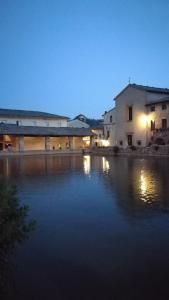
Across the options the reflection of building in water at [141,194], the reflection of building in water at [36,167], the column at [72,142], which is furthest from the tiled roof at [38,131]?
the reflection of building in water at [141,194]

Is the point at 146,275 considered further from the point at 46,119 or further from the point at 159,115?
the point at 46,119

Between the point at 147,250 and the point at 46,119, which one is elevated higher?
the point at 46,119

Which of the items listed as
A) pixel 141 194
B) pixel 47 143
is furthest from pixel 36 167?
pixel 47 143

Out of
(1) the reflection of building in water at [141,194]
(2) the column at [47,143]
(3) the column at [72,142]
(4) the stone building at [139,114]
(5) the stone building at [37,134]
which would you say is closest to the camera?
(1) the reflection of building in water at [141,194]

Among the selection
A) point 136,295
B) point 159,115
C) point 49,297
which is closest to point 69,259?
point 49,297

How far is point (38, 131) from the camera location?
5325 cm

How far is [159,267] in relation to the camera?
561 cm

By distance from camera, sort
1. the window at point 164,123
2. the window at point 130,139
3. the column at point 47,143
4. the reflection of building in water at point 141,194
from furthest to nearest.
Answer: the column at point 47,143, the window at point 130,139, the window at point 164,123, the reflection of building in water at point 141,194

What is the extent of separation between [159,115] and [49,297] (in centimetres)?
4482

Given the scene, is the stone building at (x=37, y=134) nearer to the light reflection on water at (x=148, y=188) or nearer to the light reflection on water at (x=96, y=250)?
the light reflection on water at (x=148, y=188)

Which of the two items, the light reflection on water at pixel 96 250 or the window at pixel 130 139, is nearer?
the light reflection on water at pixel 96 250

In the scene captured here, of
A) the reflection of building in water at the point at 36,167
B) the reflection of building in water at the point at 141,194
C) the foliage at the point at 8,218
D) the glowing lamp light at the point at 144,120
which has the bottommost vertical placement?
the reflection of building in water at the point at 141,194

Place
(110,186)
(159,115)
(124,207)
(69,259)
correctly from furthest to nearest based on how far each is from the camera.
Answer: (159,115)
(110,186)
(124,207)
(69,259)

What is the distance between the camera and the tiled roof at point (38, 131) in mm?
50031
